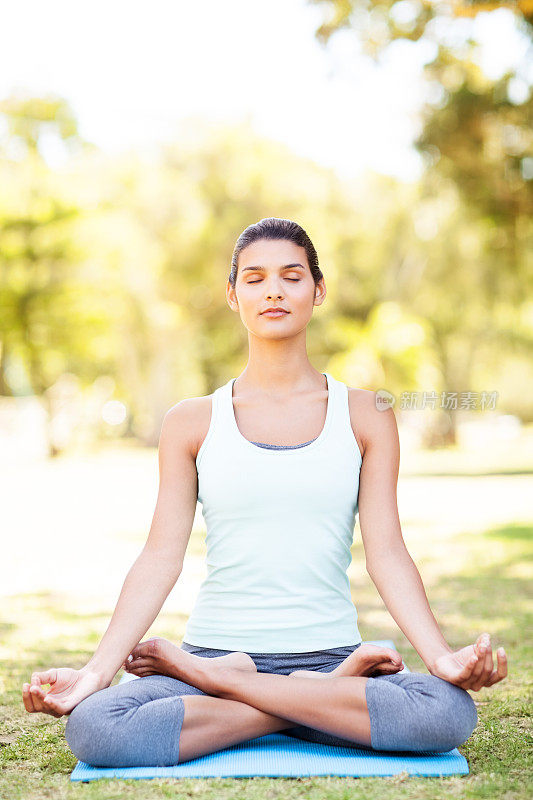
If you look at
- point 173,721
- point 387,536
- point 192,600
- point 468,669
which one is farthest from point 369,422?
point 192,600

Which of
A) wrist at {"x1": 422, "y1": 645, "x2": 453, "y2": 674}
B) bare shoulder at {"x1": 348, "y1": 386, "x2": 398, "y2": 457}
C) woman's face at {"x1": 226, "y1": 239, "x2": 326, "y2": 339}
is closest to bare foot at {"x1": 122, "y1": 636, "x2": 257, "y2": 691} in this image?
wrist at {"x1": 422, "y1": 645, "x2": 453, "y2": 674}

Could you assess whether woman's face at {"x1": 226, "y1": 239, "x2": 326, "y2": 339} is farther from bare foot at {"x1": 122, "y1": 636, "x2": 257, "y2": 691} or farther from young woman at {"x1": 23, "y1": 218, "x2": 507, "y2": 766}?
bare foot at {"x1": 122, "y1": 636, "x2": 257, "y2": 691}

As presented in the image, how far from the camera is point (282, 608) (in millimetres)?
2811

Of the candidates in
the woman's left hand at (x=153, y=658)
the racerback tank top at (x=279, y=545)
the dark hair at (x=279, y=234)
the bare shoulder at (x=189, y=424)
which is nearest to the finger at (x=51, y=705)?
the woman's left hand at (x=153, y=658)

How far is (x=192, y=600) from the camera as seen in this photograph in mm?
5797

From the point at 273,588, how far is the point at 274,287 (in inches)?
35.1

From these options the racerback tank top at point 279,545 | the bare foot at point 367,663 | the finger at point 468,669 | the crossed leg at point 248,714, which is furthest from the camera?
the racerback tank top at point 279,545

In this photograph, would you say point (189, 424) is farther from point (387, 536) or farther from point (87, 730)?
point (87, 730)

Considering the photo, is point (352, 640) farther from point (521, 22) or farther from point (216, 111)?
point (216, 111)

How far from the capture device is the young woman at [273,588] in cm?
255

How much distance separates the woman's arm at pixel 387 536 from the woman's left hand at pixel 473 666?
4cm

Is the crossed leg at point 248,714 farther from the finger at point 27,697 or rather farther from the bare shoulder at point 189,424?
the bare shoulder at point 189,424

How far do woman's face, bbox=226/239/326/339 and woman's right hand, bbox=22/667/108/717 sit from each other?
3.64 ft

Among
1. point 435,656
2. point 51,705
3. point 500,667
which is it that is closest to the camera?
point 500,667
